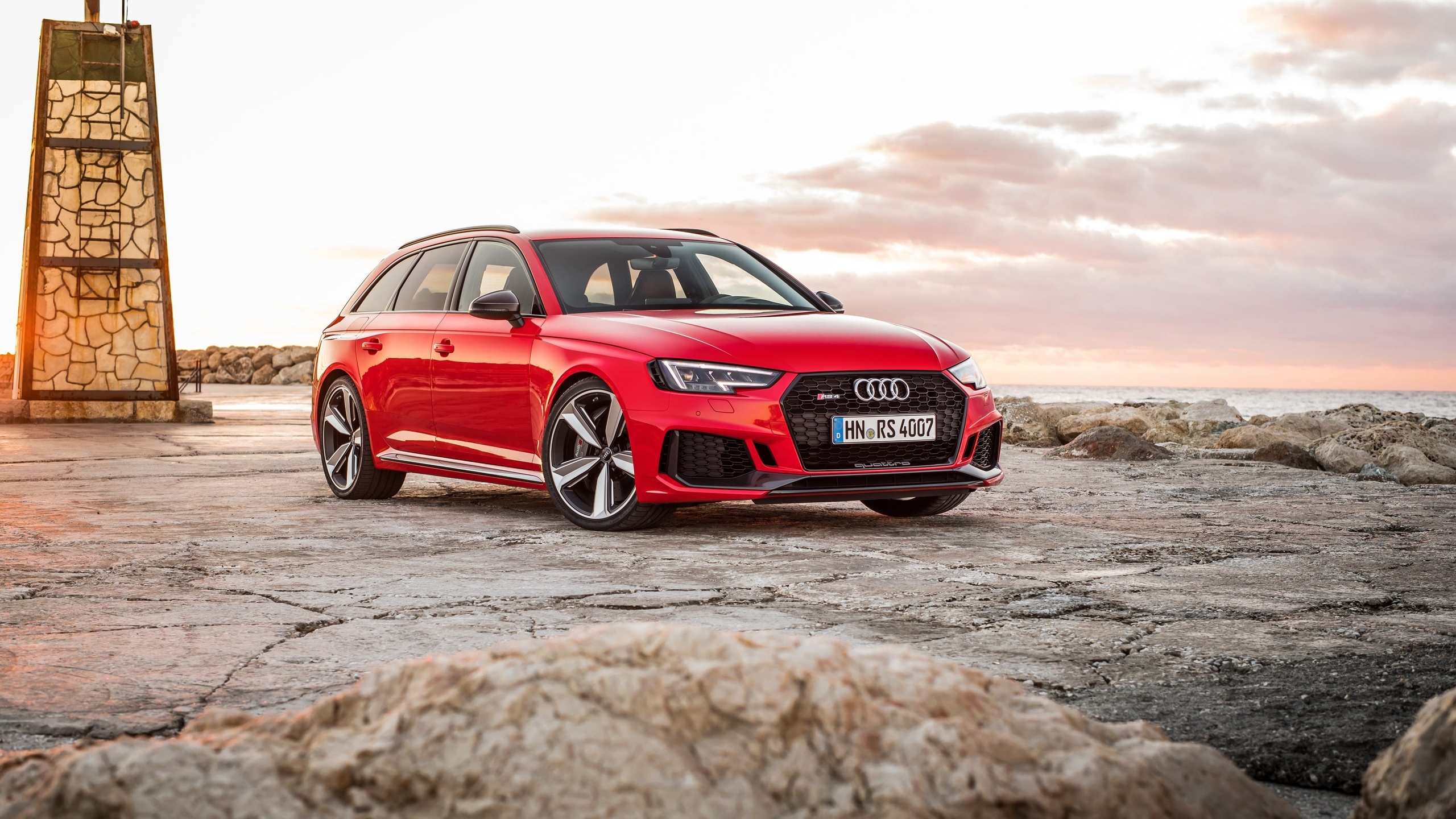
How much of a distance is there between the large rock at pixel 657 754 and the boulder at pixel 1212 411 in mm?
18536

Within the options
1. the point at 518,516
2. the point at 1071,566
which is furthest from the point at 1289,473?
the point at 518,516

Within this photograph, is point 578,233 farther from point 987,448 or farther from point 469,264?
point 987,448

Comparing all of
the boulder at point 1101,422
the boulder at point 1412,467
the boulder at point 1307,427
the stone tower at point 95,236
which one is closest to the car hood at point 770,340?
the boulder at point 1412,467

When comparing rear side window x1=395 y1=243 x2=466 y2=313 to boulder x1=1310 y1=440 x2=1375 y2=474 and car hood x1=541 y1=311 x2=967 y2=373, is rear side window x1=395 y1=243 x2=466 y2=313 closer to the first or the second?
car hood x1=541 y1=311 x2=967 y2=373

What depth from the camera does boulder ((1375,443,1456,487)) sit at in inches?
399

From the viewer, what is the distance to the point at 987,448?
6.43m

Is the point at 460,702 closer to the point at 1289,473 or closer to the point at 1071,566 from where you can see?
the point at 1071,566

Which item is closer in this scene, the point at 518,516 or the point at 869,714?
the point at 869,714

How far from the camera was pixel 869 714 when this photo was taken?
167cm

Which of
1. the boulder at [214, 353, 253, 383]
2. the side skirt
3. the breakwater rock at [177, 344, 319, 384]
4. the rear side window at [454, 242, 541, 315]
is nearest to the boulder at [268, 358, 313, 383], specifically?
the breakwater rock at [177, 344, 319, 384]

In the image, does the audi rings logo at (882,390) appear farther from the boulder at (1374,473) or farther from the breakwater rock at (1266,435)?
the boulder at (1374,473)

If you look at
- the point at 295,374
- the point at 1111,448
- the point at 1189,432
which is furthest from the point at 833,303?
the point at 295,374

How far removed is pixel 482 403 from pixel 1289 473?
5096 mm

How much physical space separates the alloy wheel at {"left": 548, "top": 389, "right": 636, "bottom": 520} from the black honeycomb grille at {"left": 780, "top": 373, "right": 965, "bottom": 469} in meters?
0.75
